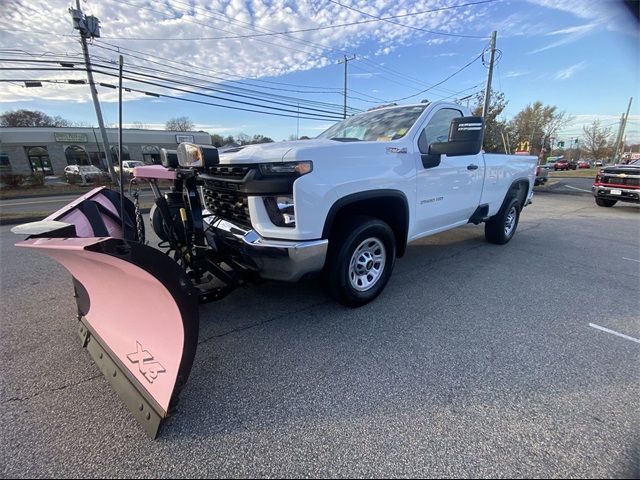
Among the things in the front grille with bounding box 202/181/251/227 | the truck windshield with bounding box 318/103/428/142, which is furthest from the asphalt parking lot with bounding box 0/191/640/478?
the truck windshield with bounding box 318/103/428/142

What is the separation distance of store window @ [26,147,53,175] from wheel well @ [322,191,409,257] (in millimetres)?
48521

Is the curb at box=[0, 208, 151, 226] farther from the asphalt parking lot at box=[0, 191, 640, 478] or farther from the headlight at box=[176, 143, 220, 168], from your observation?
the headlight at box=[176, 143, 220, 168]

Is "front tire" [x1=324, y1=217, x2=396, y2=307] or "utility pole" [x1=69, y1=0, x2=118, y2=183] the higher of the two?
"utility pole" [x1=69, y1=0, x2=118, y2=183]

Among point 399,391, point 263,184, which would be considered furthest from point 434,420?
point 263,184

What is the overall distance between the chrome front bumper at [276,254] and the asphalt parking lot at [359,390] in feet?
2.08

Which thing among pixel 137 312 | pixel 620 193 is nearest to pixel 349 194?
pixel 137 312

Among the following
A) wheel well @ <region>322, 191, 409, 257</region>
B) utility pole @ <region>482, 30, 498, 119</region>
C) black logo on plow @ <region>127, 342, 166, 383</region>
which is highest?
utility pole @ <region>482, 30, 498, 119</region>

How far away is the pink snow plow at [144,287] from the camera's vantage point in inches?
66.2

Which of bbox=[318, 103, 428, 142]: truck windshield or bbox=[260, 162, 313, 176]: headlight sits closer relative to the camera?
bbox=[260, 162, 313, 176]: headlight

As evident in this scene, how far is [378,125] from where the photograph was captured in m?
3.89

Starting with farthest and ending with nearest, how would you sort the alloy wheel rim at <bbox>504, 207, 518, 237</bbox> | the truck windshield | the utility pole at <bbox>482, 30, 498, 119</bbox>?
the utility pole at <bbox>482, 30, 498, 119</bbox>, the alloy wheel rim at <bbox>504, 207, 518, 237</bbox>, the truck windshield

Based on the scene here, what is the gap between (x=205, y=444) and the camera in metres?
1.79

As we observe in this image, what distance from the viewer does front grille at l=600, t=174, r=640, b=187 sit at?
33.9 feet

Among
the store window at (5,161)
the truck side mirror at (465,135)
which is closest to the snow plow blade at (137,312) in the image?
the truck side mirror at (465,135)
